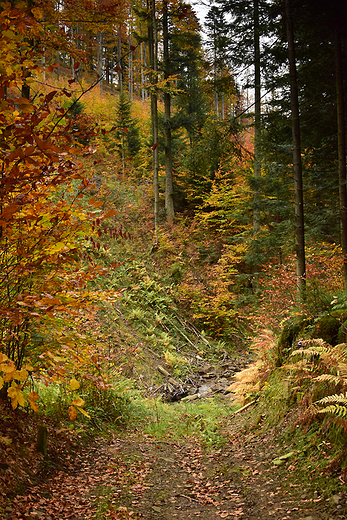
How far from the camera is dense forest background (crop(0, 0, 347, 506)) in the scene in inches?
106

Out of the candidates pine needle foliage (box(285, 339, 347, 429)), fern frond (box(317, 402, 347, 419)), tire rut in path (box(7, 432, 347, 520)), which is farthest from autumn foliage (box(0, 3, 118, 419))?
pine needle foliage (box(285, 339, 347, 429))

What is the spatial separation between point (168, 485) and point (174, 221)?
1454 cm

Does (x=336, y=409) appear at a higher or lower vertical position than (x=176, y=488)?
higher

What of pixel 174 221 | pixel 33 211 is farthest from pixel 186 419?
pixel 174 221

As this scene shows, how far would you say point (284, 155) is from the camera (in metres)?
9.66

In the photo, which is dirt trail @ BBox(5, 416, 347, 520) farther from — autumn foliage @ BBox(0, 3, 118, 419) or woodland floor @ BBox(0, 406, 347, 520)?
autumn foliage @ BBox(0, 3, 118, 419)

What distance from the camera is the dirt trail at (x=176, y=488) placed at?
10.3 ft

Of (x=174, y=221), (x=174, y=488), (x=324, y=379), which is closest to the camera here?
(x=324, y=379)

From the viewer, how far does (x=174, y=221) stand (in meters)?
18.0

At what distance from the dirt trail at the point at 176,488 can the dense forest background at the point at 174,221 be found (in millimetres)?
805

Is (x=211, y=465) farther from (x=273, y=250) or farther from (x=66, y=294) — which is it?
(x=273, y=250)

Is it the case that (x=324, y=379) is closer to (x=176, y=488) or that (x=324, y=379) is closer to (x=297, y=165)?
(x=176, y=488)

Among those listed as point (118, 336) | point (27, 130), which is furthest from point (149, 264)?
point (27, 130)

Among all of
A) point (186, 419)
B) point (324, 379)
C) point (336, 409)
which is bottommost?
point (186, 419)
